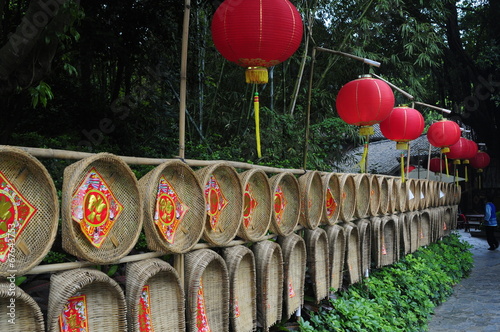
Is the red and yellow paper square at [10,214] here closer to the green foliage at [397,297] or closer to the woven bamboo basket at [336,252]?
the green foliage at [397,297]

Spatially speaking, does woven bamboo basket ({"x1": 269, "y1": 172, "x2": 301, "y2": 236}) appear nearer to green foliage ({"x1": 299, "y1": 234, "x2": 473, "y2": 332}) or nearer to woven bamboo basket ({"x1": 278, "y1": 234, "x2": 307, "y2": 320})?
woven bamboo basket ({"x1": 278, "y1": 234, "x2": 307, "y2": 320})

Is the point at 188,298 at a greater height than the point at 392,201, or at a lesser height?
lesser

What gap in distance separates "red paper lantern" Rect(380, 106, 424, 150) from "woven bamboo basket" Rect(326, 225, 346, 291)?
263 cm

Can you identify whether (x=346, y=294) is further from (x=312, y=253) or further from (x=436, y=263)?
(x=436, y=263)

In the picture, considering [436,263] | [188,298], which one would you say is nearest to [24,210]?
[188,298]

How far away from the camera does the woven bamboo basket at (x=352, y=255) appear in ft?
17.1

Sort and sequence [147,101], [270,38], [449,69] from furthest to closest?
[449,69] → [147,101] → [270,38]

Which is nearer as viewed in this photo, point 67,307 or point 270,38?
point 67,307

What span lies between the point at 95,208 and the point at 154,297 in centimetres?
61

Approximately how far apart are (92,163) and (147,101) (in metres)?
5.34

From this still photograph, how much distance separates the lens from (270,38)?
131 inches

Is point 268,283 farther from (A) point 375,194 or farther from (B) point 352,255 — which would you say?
(A) point 375,194

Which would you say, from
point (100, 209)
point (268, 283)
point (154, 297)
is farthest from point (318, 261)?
point (100, 209)

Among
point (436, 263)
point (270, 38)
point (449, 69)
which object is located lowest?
point (436, 263)
